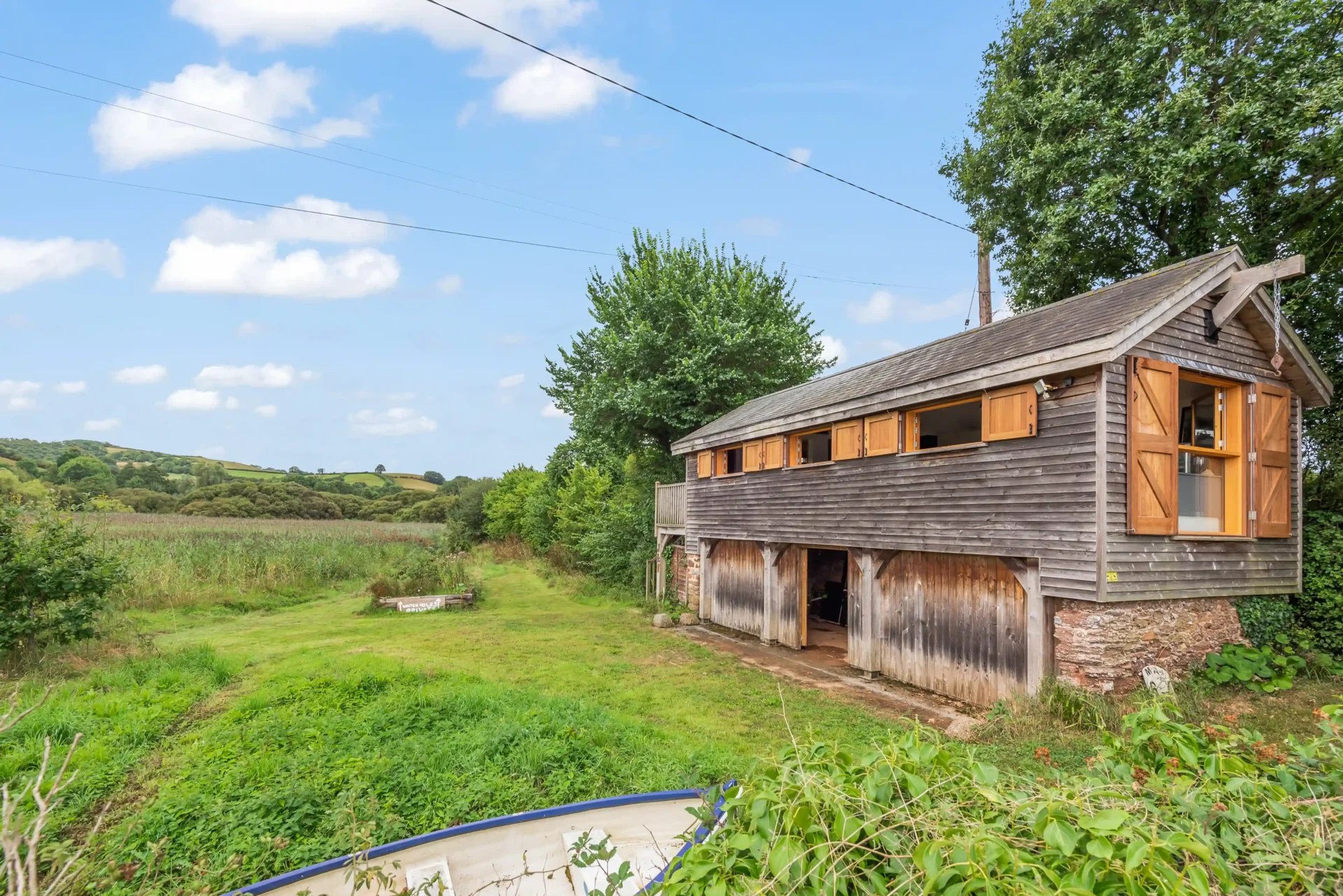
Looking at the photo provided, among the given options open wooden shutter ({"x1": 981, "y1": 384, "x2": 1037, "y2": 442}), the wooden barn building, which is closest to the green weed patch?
the wooden barn building

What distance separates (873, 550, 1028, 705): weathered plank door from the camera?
8.45 metres

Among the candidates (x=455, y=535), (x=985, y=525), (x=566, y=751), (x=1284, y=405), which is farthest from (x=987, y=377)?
(x=455, y=535)

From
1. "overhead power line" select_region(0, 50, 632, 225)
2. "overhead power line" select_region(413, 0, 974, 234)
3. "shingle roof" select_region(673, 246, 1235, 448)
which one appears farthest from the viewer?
"overhead power line" select_region(0, 50, 632, 225)

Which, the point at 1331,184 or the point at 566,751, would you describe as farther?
the point at 1331,184

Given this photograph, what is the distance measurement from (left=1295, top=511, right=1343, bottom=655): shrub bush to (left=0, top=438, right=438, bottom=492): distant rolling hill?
206ft

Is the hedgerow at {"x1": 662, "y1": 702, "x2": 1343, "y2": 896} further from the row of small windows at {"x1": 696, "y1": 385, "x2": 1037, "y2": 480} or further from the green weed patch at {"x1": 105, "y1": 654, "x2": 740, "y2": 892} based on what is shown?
the row of small windows at {"x1": 696, "y1": 385, "x2": 1037, "y2": 480}

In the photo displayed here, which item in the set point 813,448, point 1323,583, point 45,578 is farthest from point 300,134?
point 1323,583

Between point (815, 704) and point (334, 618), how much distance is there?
11753 millimetres

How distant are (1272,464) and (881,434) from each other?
4.96m

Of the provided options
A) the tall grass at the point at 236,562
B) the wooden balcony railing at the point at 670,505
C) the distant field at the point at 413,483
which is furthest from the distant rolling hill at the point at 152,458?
the wooden balcony railing at the point at 670,505

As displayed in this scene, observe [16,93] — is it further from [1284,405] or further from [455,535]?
[455,535]

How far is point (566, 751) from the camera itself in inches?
251

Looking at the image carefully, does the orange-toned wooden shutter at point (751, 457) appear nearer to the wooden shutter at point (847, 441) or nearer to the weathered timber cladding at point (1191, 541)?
the wooden shutter at point (847, 441)

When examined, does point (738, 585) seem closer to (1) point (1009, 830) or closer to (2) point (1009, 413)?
(2) point (1009, 413)
